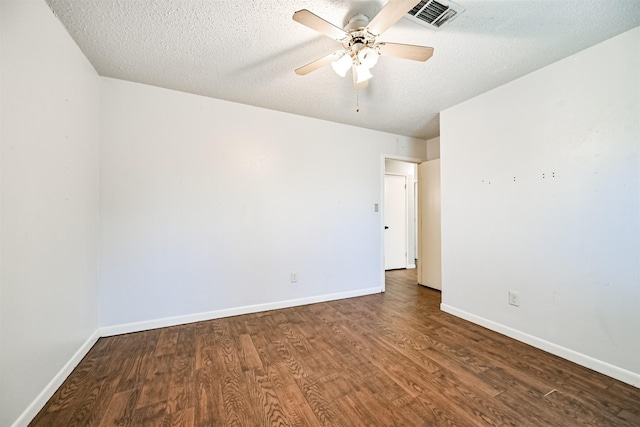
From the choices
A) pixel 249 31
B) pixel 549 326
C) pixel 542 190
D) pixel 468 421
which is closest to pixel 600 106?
pixel 542 190

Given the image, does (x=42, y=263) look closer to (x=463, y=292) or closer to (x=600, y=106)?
(x=463, y=292)

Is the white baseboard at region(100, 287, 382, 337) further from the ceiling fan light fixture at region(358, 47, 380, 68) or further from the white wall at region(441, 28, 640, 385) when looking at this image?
the ceiling fan light fixture at region(358, 47, 380, 68)

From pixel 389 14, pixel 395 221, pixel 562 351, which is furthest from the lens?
pixel 395 221

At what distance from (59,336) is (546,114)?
413 cm

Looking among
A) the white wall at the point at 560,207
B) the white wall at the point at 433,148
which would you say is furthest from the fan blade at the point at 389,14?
the white wall at the point at 433,148

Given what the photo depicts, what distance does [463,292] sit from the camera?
9.06 feet

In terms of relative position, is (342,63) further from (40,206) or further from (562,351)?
(562,351)

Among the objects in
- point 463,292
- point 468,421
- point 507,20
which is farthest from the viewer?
point 463,292

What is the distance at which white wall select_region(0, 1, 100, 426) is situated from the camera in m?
1.23

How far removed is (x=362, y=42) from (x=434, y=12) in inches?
18.1

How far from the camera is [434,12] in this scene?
149 cm

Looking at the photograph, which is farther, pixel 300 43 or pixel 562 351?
pixel 562 351

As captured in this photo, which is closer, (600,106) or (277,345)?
(600,106)

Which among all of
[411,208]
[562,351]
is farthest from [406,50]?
[411,208]
